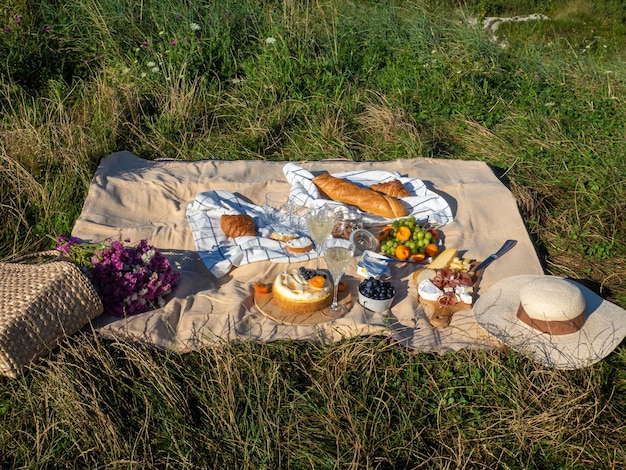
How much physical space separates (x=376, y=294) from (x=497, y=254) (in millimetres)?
1280

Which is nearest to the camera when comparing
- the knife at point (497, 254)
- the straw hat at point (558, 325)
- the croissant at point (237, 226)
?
the straw hat at point (558, 325)

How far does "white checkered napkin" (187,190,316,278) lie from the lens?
198 inches

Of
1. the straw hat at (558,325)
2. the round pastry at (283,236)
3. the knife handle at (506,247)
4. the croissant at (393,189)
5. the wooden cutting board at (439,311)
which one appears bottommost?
the knife handle at (506,247)

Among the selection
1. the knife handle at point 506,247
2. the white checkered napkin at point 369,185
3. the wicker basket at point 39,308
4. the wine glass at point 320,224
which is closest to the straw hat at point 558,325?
the knife handle at point 506,247

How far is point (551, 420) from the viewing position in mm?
3662

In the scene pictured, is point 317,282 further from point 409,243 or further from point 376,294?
point 409,243

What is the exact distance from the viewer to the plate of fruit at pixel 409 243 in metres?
5.11

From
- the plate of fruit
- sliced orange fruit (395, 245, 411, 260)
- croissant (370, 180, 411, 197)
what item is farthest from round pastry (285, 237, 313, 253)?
croissant (370, 180, 411, 197)

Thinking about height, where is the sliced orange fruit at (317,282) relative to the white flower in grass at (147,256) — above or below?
below

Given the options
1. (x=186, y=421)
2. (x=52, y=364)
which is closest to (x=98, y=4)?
(x=52, y=364)

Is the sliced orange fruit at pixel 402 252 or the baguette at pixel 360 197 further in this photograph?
the baguette at pixel 360 197

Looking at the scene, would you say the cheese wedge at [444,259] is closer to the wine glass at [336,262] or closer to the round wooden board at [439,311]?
the round wooden board at [439,311]

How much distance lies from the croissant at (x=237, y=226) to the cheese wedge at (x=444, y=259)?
150 centimetres

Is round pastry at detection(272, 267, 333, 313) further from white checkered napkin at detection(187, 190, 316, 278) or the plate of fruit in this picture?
the plate of fruit
